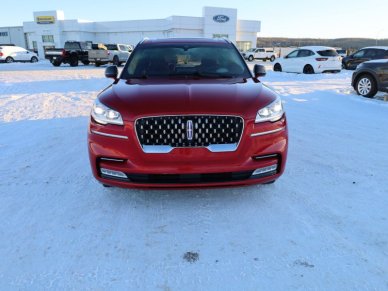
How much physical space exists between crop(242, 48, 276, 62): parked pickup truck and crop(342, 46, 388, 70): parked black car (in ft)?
60.3

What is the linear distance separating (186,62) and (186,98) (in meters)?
1.47

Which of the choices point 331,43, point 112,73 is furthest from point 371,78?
point 331,43

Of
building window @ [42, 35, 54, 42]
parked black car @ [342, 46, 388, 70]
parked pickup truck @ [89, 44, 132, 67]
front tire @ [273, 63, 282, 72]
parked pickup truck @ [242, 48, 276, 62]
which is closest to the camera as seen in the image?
parked black car @ [342, 46, 388, 70]

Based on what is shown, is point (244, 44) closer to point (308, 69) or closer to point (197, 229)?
point (308, 69)

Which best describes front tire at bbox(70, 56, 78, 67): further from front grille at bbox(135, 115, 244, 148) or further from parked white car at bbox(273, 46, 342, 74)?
front grille at bbox(135, 115, 244, 148)

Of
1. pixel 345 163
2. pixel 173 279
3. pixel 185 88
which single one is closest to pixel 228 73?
pixel 185 88

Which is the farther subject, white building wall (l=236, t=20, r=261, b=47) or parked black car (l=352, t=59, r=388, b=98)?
white building wall (l=236, t=20, r=261, b=47)

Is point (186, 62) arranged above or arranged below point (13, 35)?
above

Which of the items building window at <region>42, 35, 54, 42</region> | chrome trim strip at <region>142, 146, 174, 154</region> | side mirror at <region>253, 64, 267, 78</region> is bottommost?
building window at <region>42, 35, 54, 42</region>

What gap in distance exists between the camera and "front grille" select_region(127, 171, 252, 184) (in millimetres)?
2826

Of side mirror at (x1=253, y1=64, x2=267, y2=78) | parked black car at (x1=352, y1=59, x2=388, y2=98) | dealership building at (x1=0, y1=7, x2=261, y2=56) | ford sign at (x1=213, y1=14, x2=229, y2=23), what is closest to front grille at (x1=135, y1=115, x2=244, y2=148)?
side mirror at (x1=253, y1=64, x2=267, y2=78)

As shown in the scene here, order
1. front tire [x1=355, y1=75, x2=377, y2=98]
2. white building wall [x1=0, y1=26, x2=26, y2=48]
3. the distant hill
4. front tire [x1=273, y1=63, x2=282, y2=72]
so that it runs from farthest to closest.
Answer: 1. the distant hill
2. white building wall [x1=0, y1=26, x2=26, y2=48]
3. front tire [x1=273, y1=63, x2=282, y2=72]
4. front tire [x1=355, y1=75, x2=377, y2=98]

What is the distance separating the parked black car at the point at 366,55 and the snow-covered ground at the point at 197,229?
15090mm

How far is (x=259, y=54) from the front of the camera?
129 feet
